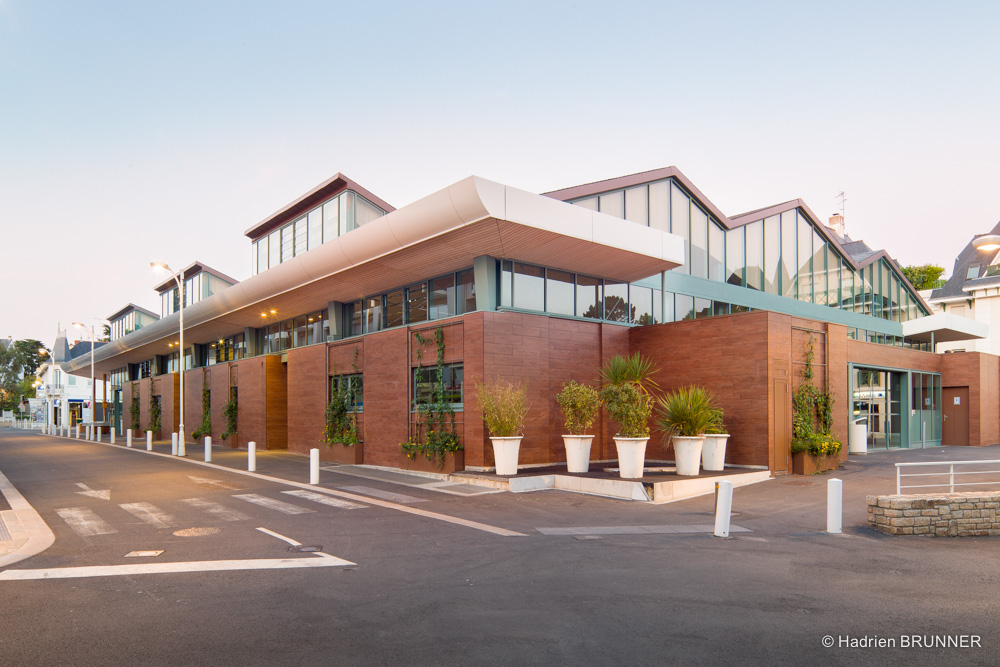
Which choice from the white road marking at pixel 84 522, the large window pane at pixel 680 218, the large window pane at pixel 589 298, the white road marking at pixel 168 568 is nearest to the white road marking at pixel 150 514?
the white road marking at pixel 84 522

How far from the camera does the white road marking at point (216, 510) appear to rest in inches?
490

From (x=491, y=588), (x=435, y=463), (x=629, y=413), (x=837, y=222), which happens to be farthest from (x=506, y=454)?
(x=837, y=222)

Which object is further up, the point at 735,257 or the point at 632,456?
the point at 735,257

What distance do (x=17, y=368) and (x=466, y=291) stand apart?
132 meters

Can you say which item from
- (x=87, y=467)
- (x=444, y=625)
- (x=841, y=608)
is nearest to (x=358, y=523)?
(x=444, y=625)

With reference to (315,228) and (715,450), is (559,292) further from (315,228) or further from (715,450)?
(315,228)

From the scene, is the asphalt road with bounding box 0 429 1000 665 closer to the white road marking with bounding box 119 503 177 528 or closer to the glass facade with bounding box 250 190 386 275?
the white road marking with bounding box 119 503 177 528

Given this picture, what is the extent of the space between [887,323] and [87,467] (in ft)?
119

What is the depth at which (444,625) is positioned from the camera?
20.0 ft

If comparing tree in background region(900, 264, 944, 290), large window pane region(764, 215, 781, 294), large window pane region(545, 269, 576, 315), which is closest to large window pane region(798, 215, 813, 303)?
large window pane region(764, 215, 781, 294)

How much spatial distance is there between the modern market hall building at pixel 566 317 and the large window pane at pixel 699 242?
0.07m

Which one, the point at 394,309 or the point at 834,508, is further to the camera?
the point at 394,309

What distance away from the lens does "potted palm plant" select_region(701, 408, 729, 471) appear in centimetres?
1705

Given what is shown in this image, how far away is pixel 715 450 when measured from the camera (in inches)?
672
